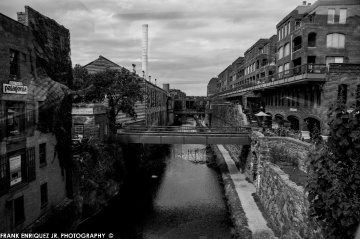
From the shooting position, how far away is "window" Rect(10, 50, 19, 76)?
1320 cm

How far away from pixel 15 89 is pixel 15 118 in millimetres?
1385

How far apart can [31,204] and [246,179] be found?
19025 mm

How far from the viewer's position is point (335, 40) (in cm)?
2975

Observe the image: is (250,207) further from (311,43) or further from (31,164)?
(311,43)

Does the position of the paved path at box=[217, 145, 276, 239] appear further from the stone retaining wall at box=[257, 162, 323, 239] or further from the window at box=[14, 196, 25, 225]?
the window at box=[14, 196, 25, 225]

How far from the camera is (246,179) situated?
27109 millimetres

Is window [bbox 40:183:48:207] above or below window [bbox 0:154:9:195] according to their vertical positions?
below

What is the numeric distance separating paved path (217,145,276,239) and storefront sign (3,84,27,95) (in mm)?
14306

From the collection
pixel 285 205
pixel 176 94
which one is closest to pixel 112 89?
pixel 285 205

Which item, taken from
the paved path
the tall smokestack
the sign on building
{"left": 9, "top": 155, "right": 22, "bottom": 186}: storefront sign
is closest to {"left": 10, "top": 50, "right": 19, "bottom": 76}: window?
the sign on building

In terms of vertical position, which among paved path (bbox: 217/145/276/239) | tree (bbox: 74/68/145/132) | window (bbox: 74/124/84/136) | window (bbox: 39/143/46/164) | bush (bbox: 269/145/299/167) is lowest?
paved path (bbox: 217/145/276/239)

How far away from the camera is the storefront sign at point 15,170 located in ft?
42.6

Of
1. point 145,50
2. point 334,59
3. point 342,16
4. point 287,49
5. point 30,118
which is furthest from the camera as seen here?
point 145,50

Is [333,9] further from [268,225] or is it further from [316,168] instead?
[316,168]
